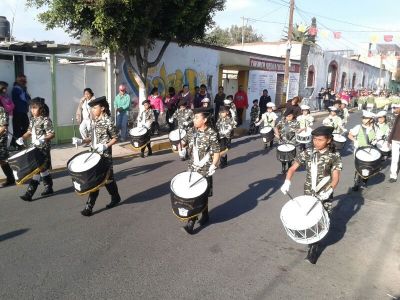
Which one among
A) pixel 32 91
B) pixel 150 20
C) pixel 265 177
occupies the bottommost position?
pixel 265 177

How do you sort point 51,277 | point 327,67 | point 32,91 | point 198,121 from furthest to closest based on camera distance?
1. point 327,67
2. point 32,91
3. point 198,121
4. point 51,277

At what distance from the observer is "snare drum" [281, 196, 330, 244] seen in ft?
15.4

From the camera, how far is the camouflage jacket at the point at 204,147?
594 cm

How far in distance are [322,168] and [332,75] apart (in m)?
34.1

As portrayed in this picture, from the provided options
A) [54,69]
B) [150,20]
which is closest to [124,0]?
[150,20]

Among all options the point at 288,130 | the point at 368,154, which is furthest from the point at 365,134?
the point at 288,130

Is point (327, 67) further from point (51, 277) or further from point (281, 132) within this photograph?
point (51, 277)

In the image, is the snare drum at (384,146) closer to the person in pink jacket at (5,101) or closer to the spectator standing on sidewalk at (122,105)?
the spectator standing on sidewalk at (122,105)

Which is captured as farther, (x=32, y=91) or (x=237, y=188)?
(x=32, y=91)

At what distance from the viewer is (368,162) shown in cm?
797

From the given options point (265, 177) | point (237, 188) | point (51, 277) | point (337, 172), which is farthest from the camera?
point (265, 177)

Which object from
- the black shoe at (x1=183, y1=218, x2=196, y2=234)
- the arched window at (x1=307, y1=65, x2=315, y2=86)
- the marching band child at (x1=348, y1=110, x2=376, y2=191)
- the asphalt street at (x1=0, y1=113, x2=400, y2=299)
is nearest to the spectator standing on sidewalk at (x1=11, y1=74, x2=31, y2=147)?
the asphalt street at (x1=0, y1=113, x2=400, y2=299)

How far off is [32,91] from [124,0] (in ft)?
12.1

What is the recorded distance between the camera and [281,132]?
10281mm
